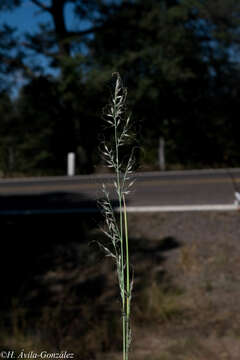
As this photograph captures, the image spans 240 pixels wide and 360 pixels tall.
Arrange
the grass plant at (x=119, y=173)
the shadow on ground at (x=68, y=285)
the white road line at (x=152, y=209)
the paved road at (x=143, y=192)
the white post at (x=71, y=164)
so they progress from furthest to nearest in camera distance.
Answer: the white post at (x=71, y=164)
the paved road at (x=143, y=192)
the white road line at (x=152, y=209)
the shadow on ground at (x=68, y=285)
the grass plant at (x=119, y=173)

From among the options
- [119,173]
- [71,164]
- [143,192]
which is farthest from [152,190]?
[119,173]

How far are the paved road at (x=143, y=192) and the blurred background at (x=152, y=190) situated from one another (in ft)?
0.46

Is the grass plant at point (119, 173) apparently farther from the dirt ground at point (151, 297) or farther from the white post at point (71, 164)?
the white post at point (71, 164)

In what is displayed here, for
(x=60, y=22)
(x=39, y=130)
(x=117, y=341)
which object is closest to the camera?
(x=117, y=341)

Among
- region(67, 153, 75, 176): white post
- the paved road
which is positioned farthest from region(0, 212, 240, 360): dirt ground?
region(67, 153, 75, 176): white post

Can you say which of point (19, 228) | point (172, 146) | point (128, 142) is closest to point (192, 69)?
point (172, 146)

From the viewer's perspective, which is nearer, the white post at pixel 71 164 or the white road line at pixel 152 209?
the white road line at pixel 152 209

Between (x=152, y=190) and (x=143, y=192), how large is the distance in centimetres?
39

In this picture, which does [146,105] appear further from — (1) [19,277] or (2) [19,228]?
(1) [19,277]

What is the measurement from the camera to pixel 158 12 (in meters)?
20.2

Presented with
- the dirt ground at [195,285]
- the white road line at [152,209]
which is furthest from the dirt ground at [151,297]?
the white road line at [152,209]

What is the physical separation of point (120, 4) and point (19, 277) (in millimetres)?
18250

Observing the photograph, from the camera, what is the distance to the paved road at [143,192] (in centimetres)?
976

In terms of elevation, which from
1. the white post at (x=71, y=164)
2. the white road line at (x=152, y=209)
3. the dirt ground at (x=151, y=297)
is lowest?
the dirt ground at (x=151, y=297)
